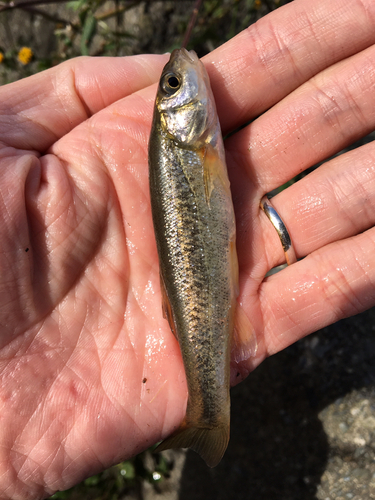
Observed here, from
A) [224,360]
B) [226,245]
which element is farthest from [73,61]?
[224,360]

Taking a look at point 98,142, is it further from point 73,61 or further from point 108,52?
point 108,52

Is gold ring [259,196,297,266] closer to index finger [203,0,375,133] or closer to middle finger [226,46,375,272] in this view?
middle finger [226,46,375,272]

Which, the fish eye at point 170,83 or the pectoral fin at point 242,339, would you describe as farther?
the pectoral fin at point 242,339

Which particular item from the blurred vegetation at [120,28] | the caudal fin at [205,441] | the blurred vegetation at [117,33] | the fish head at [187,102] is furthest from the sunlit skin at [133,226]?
the blurred vegetation at [120,28]

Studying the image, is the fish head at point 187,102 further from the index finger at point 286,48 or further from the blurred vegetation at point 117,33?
the blurred vegetation at point 117,33

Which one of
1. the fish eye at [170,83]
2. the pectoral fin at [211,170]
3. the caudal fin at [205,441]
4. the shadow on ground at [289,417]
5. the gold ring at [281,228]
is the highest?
the fish eye at [170,83]

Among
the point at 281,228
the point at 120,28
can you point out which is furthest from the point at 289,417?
the point at 120,28
